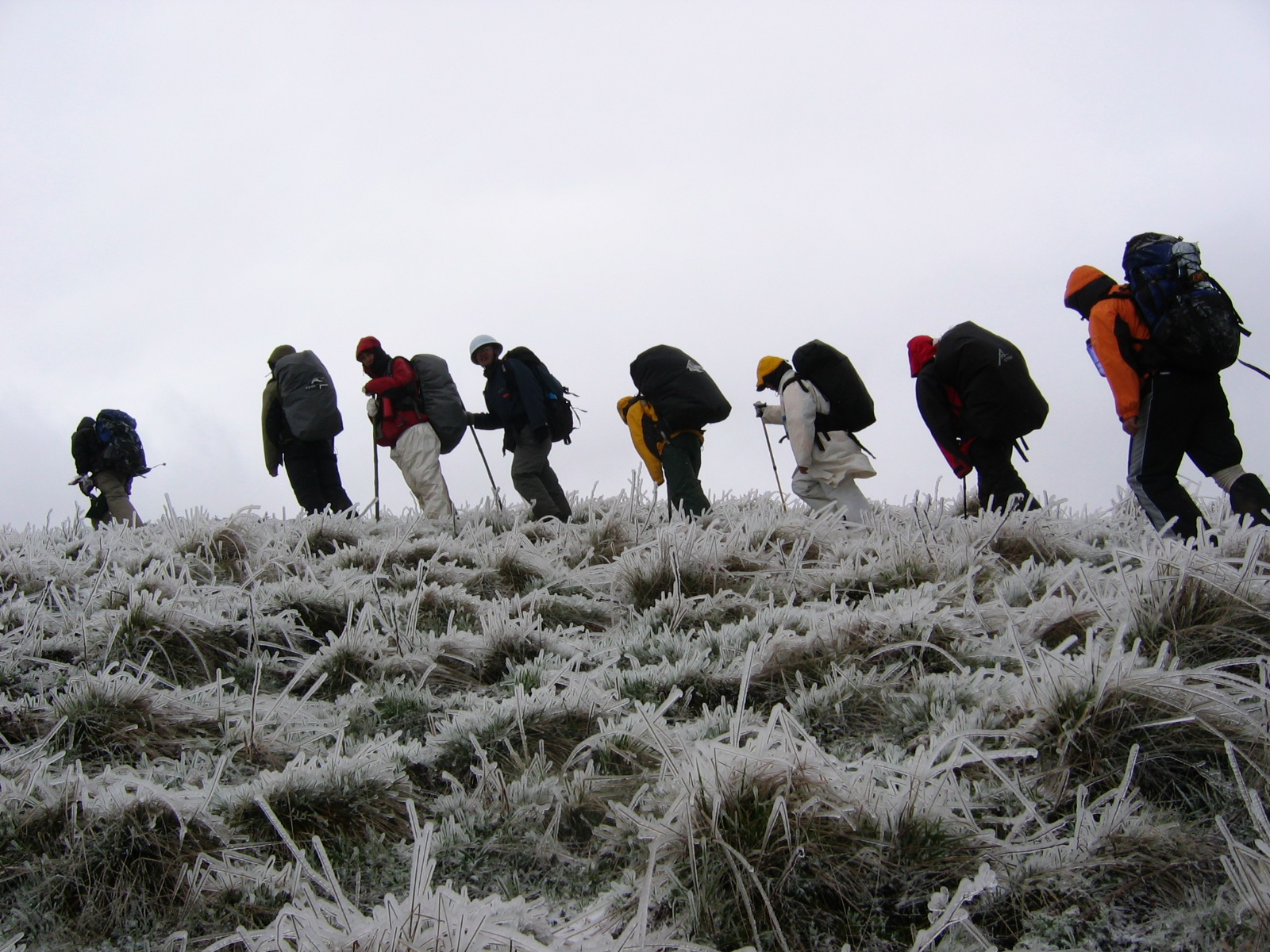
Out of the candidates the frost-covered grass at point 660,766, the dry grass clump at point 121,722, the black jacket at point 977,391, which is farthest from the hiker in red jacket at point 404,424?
the dry grass clump at point 121,722

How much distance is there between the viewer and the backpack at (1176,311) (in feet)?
16.9

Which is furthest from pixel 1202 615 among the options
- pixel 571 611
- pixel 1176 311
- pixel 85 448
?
pixel 85 448

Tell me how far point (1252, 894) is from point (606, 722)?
5.68ft

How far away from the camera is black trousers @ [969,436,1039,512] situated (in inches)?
263

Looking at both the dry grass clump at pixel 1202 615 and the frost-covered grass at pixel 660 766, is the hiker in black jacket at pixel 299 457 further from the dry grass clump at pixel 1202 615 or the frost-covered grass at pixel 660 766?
the dry grass clump at pixel 1202 615

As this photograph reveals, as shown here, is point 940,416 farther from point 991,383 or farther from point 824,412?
point 824,412

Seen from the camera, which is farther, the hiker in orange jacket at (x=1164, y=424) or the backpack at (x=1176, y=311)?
the hiker in orange jacket at (x=1164, y=424)

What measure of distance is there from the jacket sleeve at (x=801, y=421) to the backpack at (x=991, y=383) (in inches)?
42.4

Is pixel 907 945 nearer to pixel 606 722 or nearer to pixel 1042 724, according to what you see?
pixel 1042 724

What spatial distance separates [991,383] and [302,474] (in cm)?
654

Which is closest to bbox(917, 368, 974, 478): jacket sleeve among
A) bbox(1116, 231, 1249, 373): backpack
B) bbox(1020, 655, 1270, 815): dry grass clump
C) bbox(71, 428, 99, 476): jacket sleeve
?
bbox(1116, 231, 1249, 373): backpack

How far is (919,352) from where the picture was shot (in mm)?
7352

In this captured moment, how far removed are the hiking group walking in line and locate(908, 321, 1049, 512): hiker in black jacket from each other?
13mm

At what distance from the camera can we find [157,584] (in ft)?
13.8
